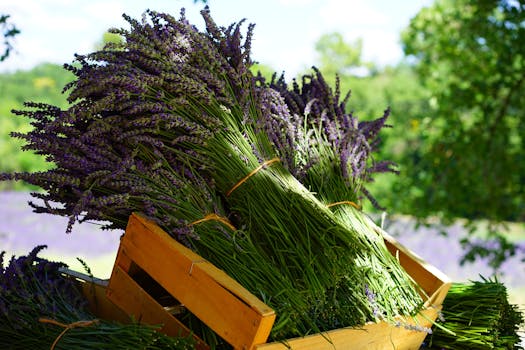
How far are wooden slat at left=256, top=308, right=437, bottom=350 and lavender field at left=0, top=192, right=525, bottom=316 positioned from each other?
3.95 m

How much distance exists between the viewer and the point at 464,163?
458 cm

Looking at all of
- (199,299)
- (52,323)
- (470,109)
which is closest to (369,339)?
(199,299)

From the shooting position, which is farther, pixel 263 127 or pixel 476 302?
pixel 476 302

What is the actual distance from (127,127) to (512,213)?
13.7 feet

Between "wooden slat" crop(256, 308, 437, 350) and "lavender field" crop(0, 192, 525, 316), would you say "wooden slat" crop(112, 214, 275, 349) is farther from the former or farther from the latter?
"lavender field" crop(0, 192, 525, 316)

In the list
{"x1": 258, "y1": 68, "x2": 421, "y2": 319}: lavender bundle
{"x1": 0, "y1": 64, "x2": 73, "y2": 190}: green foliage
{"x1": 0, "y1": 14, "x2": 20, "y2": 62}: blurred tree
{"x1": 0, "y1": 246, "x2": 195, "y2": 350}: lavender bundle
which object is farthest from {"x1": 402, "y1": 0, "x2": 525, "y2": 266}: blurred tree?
{"x1": 0, "y1": 64, "x2": 73, "y2": 190}: green foliage

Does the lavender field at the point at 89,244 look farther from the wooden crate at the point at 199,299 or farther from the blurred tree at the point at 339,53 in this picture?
the blurred tree at the point at 339,53

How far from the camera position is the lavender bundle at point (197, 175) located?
1.43 metres

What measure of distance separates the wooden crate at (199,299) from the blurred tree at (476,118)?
308cm

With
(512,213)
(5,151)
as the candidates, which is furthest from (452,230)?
(5,151)

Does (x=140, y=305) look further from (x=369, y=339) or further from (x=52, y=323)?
(x=369, y=339)

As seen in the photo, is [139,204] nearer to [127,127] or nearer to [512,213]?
[127,127]

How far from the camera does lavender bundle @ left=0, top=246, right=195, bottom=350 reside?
1.28m

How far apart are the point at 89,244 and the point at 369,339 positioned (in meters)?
5.67
